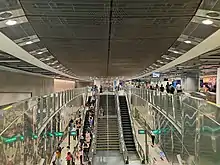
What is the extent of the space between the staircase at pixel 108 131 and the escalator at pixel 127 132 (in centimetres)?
73

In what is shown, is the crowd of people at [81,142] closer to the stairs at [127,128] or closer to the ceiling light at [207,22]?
the stairs at [127,128]

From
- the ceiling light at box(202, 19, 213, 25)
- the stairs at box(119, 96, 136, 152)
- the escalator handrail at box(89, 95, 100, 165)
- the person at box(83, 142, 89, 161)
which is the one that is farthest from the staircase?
the ceiling light at box(202, 19, 213, 25)

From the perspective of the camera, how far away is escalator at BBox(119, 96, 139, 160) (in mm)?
22808

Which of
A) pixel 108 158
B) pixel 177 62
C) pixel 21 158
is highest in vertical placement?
pixel 177 62

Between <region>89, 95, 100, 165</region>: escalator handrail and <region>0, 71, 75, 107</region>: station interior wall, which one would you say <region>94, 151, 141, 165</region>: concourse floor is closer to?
<region>89, 95, 100, 165</region>: escalator handrail

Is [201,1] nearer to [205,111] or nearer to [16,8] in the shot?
[205,111]

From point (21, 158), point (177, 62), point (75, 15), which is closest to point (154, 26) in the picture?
point (75, 15)

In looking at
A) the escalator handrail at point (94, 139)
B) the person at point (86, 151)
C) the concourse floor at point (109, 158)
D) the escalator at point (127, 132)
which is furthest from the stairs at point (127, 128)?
the person at point (86, 151)

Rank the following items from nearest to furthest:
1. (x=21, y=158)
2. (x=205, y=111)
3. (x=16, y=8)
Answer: (x=205, y=111) → (x=16, y=8) → (x=21, y=158)

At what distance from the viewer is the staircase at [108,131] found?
24312mm

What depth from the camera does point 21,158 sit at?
258 inches

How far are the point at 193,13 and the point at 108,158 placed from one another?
1693cm

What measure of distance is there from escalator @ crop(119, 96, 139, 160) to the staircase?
0.73 meters

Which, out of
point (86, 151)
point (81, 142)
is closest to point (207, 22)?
point (86, 151)
